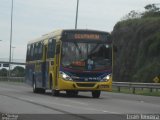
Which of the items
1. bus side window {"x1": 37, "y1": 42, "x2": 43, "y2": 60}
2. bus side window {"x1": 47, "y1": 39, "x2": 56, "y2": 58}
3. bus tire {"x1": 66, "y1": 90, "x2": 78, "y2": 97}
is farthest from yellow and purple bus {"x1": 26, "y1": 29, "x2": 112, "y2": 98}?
bus side window {"x1": 37, "y1": 42, "x2": 43, "y2": 60}

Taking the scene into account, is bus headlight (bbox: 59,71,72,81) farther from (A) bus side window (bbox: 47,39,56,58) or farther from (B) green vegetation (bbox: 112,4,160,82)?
(B) green vegetation (bbox: 112,4,160,82)

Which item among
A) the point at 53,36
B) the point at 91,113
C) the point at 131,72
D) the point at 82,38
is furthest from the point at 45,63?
the point at 131,72

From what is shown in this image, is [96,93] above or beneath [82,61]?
beneath

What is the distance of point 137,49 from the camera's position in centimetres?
8512

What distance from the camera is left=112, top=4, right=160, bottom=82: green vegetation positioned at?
257 ft

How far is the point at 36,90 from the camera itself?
38188 mm

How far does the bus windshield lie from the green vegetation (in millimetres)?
45582

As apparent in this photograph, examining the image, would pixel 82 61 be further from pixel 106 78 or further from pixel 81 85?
pixel 106 78

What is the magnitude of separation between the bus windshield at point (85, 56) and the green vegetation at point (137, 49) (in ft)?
150

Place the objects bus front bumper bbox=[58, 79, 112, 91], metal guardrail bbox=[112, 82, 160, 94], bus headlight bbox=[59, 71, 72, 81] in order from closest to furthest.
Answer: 1. bus front bumper bbox=[58, 79, 112, 91]
2. bus headlight bbox=[59, 71, 72, 81]
3. metal guardrail bbox=[112, 82, 160, 94]

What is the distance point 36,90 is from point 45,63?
15.0 ft

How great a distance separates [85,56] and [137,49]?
55739 millimetres

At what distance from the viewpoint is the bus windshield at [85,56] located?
29969 millimetres

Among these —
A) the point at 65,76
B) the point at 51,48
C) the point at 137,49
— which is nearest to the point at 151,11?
the point at 137,49
